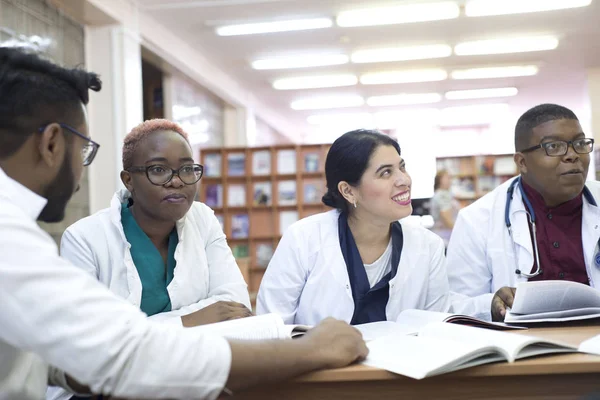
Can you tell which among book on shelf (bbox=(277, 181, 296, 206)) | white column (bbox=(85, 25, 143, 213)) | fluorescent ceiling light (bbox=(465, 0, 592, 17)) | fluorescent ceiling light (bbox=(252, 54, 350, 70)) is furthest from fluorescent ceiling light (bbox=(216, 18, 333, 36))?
book on shelf (bbox=(277, 181, 296, 206))

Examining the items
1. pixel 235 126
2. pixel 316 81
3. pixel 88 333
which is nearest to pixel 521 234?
pixel 88 333

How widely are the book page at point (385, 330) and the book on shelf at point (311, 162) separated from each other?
6.00 metres

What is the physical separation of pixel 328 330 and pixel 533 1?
229 inches

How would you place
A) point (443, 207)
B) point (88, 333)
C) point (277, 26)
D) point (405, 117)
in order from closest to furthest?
1. point (88, 333)
2. point (277, 26)
3. point (443, 207)
4. point (405, 117)

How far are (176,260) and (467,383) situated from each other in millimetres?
1198

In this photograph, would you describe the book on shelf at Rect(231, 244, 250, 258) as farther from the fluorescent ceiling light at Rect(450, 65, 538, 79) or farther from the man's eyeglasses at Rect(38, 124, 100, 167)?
the man's eyeglasses at Rect(38, 124, 100, 167)

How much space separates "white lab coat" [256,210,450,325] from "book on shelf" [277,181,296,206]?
5327mm

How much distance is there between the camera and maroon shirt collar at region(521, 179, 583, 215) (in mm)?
2488

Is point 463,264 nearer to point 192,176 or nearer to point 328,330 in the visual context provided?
point 192,176

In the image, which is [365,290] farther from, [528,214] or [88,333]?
[88,333]

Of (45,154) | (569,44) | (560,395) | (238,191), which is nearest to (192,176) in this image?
(45,154)

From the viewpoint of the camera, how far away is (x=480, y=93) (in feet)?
32.2

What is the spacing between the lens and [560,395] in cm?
119

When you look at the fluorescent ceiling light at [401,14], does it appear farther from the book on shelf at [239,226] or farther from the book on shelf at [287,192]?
the book on shelf at [239,226]
